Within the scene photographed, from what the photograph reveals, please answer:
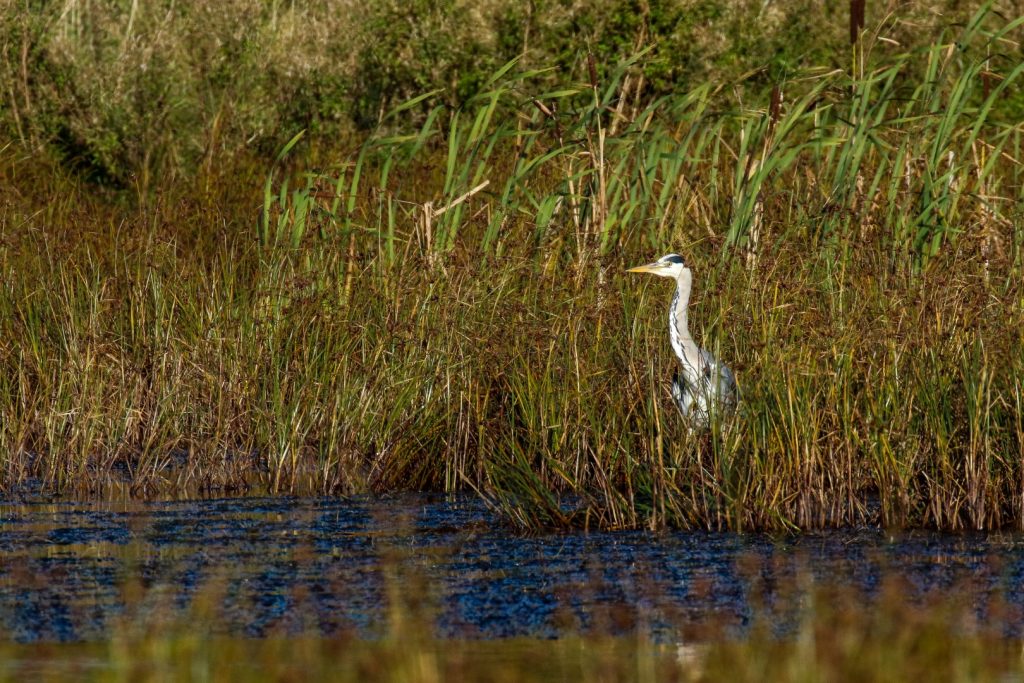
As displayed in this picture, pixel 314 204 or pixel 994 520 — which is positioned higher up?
pixel 314 204

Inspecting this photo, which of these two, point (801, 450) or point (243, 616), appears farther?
point (801, 450)

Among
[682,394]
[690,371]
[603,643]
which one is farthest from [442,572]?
[690,371]

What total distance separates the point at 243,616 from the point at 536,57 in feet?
29.9

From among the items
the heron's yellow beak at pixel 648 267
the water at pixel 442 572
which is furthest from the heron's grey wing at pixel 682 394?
the heron's yellow beak at pixel 648 267

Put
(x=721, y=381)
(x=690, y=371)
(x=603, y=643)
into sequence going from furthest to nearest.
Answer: (x=690, y=371) → (x=721, y=381) → (x=603, y=643)

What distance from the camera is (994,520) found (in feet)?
19.9

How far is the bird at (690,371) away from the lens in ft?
19.9

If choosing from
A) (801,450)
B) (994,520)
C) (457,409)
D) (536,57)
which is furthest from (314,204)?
(536,57)

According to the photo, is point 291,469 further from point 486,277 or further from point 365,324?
point 486,277

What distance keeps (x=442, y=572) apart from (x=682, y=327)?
6.96ft

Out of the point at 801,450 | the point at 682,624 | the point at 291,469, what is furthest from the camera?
the point at 291,469

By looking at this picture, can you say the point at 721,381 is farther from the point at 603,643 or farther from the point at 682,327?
the point at 603,643

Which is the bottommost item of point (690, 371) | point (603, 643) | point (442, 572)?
point (603, 643)

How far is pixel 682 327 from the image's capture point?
732cm
